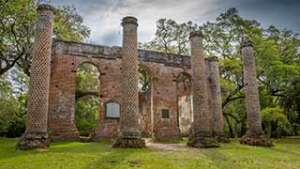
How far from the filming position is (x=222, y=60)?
26.7 m

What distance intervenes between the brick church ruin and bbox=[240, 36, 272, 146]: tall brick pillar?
2.23 m

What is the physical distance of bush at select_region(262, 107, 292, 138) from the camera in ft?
74.1

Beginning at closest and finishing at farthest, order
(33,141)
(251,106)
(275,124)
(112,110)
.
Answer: (33,141) → (251,106) → (112,110) → (275,124)

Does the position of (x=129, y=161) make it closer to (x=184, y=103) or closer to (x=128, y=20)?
(x=128, y=20)

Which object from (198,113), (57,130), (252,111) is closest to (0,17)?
(57,130)

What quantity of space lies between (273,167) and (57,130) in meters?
13.0

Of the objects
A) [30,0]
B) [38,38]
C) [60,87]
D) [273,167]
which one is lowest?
[273,167]

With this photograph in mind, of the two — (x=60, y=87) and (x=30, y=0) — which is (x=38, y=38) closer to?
(x=60, y=87)

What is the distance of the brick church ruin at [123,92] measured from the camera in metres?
13.7

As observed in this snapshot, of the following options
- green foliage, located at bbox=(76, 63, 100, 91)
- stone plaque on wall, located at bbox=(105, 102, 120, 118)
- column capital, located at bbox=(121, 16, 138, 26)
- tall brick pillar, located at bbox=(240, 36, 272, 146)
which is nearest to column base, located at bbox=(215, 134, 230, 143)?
tall brick pillar, located at bbox=(240, 36, 272, 146)

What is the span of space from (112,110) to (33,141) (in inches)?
337

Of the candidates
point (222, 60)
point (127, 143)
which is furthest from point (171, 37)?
point (127, 143)

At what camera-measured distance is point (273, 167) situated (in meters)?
10.0

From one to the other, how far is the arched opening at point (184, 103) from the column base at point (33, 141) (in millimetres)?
15585
